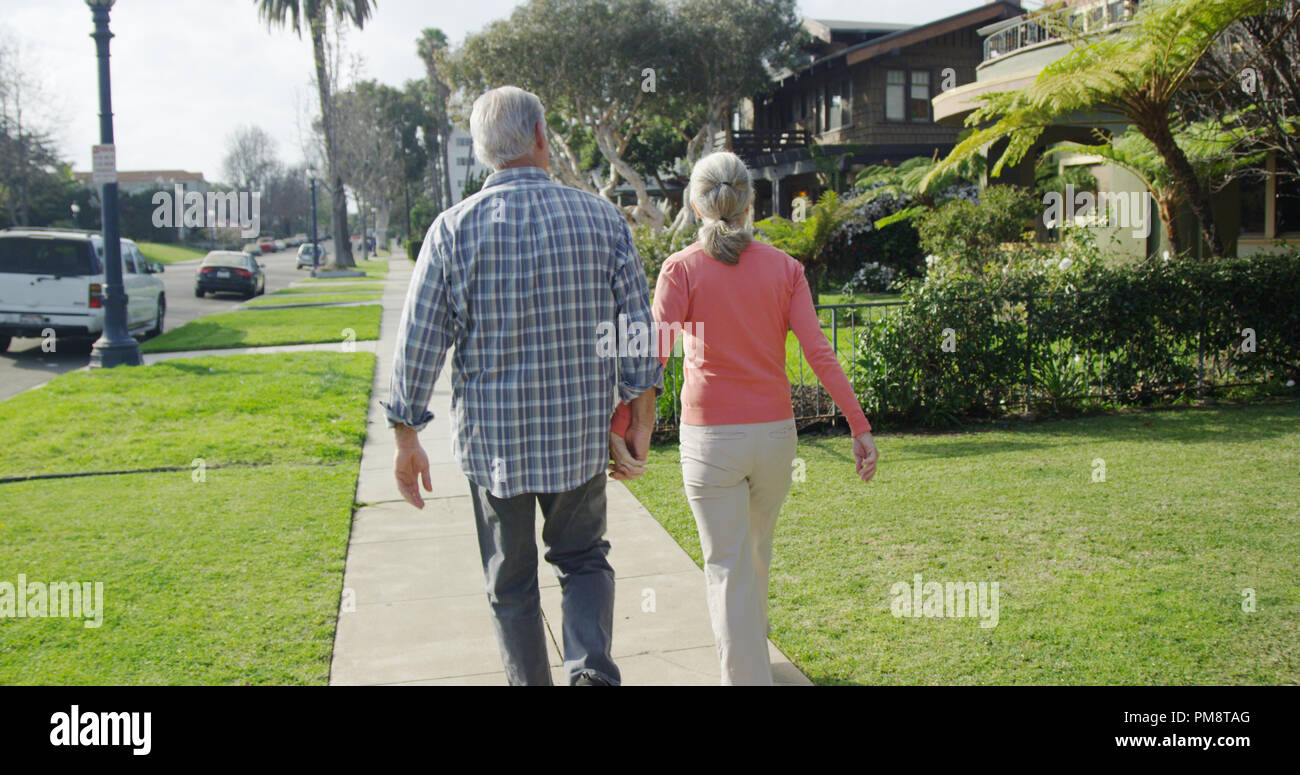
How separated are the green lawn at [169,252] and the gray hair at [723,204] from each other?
60.4 m

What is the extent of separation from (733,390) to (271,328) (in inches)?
611

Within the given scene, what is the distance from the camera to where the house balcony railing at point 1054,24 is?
11586 millimetres

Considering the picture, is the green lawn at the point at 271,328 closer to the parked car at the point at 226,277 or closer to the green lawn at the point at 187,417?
the green lawn at the point at 187,417

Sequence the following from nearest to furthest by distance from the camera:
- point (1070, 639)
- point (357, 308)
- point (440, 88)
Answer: point (1070, 639)
point (357, 308)
point (440, 88)

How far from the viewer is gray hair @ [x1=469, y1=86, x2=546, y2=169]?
2998 millimetres

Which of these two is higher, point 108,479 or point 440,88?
point 440,88

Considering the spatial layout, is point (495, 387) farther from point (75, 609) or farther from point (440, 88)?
point (440, 88)

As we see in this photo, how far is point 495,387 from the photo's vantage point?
291 cm

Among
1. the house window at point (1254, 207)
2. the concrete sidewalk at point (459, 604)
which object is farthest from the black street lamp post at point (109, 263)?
the house window at point (1254, 207)

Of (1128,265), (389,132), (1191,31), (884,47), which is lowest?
(1128,265)

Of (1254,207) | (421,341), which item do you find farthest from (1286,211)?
(421,341)

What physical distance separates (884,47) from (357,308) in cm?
1733

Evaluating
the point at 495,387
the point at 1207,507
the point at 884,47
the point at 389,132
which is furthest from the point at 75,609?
the point at 389,132

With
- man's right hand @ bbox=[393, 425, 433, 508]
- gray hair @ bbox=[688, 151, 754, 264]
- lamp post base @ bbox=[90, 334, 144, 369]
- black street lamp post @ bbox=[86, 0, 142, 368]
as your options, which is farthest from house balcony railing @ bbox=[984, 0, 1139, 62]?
lamp post base @ bbox=[90, 334, 144, 369]
